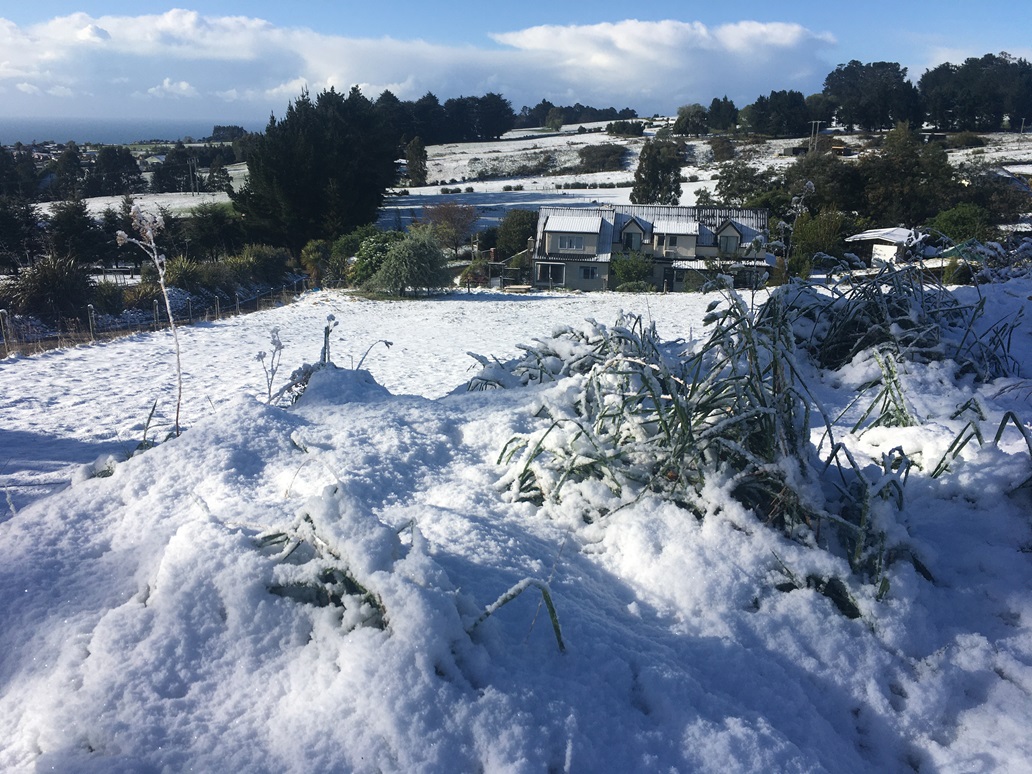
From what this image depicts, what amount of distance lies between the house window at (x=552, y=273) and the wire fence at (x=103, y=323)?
33.5ft

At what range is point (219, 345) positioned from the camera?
9.40 metres

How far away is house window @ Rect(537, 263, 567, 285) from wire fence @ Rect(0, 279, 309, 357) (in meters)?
10.2

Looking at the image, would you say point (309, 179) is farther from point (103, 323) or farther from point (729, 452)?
point (729, 452)

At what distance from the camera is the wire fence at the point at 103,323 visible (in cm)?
925

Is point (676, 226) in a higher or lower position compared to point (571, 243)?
higher

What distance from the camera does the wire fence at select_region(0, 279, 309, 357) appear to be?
9.25 metres

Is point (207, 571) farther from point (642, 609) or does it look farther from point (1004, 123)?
point (1004, 123)

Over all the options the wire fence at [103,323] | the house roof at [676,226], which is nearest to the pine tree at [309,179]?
the wire fence at [103,323]

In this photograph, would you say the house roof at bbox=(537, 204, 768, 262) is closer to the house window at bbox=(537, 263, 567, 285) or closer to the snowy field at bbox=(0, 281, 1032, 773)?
the house window at bbox=(537, 263, 567, 285)

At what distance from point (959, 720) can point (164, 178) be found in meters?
48.7

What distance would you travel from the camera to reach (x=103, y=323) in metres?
12.3

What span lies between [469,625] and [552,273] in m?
24.1

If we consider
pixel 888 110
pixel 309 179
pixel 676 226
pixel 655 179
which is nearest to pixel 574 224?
pixel 676 226

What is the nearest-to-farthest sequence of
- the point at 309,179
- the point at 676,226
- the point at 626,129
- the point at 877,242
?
the point at 877,242
the point at 676,226
the point at 309,179
the point at 626,129
